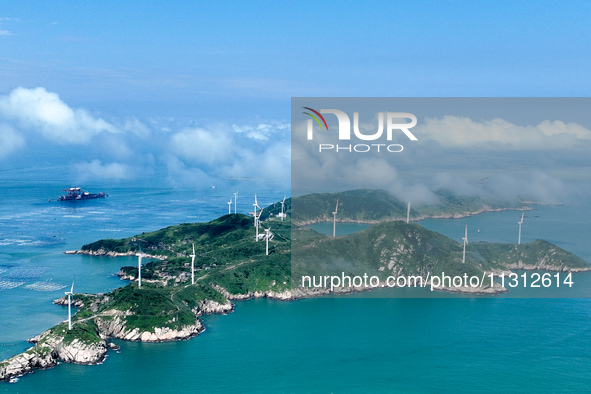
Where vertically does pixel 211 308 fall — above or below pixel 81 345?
below

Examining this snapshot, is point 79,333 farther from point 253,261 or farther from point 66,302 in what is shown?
point 253,261

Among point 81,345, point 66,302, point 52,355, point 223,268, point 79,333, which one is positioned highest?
point 223,268

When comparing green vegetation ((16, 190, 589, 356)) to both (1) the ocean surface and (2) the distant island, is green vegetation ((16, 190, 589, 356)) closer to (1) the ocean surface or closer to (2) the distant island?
(2) the distant island

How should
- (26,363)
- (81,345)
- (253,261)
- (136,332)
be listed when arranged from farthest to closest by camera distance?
(253,261) < (136,332) < (81,345) < (26,363)

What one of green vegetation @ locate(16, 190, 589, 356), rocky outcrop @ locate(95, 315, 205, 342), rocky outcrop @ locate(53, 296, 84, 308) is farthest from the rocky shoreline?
rocky outcrop @ locate(53, 296, 84, 308)

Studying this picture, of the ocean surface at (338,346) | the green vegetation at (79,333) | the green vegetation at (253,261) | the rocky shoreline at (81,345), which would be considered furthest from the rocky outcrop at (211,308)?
the green vegetation at (79,333)

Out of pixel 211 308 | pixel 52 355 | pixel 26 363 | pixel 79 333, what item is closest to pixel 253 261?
pixel 211 308

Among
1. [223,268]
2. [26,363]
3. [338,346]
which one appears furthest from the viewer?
[223,268]
